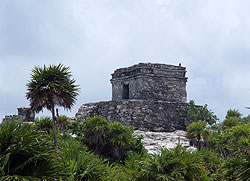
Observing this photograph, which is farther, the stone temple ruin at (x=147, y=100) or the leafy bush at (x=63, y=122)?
the stone temple ruin at (x=147, y=100)

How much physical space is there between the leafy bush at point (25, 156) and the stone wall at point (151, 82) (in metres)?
10.1

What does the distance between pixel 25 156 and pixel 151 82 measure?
425 inches

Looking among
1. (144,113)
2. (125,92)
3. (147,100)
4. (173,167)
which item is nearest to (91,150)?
(173,167)

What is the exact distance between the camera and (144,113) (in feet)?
41.7

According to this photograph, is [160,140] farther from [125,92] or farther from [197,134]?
[125,92]

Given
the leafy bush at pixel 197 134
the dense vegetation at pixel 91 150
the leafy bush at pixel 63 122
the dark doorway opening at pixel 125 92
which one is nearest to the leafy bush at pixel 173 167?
the dense vegetation at pixel 91 150

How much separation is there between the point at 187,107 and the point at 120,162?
623 centimetres

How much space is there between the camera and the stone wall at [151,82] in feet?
46.5

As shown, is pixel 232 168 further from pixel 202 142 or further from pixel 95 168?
pixel 202 142

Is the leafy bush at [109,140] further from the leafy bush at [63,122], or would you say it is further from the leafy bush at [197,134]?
the leafy bush at [197,134]

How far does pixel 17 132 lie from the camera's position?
4059 millimetres

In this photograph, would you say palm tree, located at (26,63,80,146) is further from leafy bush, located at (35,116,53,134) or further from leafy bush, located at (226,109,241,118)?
leafy bush, located at (226,109,241,118)

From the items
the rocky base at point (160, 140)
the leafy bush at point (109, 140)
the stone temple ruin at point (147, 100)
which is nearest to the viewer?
the leafy bush at point (109, 140)

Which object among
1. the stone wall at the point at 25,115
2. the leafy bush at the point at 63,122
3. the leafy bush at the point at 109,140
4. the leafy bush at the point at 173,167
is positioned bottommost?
the leafy bush at the point at 173,167
